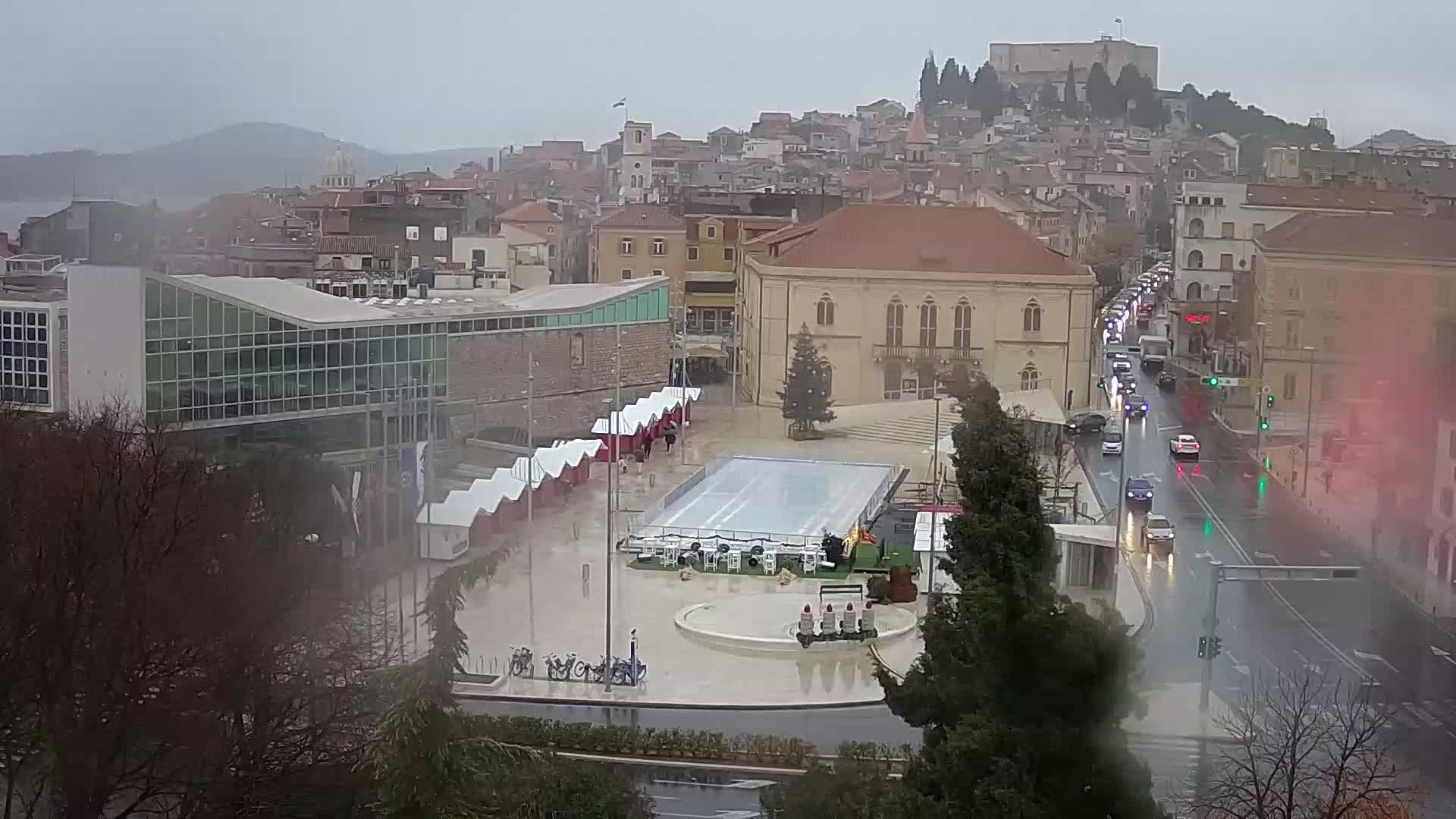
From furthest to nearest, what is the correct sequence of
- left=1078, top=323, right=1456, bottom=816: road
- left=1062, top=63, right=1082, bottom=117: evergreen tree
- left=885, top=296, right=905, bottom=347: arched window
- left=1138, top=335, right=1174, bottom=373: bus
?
left=1062, top=63, right=1082, bottom=117: evergreen tree < left=1138, top=335, right=1174, bottom=373: bus < left=885, top=296, right=905, bottom=347: arched window < left=1078, top=323, right=1456, bottom=816: road

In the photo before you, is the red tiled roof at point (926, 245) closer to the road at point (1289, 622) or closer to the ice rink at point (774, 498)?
the ice rink at point (774, 498)

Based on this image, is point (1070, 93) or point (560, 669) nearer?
point (560, 669)

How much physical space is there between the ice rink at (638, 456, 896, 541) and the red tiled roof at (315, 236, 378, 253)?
526 cm

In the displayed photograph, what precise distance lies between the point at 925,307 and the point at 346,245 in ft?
16.8

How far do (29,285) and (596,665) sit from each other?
4.70m

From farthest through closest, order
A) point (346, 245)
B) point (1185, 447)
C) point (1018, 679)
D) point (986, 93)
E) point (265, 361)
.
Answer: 1. point (986, 93)
2. point (346, 245)
3. point (1185, 447)
4. point (265, 361)
5. point (1018, 679)

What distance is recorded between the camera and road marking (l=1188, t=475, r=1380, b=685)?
17.1ft

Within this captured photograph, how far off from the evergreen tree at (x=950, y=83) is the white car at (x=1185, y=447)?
27.5 m

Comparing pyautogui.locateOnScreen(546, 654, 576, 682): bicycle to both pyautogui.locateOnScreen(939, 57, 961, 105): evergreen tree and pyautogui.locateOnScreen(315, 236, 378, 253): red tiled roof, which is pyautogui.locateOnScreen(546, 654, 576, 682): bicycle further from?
pyautogui.locateOnScreen(939, 57, 961, 105): evergreen tree

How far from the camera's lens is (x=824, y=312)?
13.1 meters

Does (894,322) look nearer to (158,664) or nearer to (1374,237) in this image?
(1374,237)

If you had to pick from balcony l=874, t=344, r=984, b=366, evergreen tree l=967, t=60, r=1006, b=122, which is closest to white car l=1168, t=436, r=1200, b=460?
balcony l=874, t=344, r=984, b=366

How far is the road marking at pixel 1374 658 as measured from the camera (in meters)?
5.21

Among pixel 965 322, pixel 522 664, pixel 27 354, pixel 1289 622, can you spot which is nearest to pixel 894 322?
pixel 965 322
